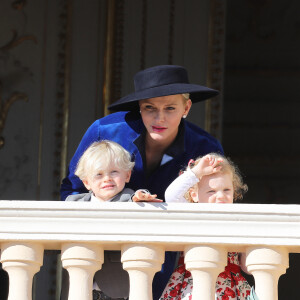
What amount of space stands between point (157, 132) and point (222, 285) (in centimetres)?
62

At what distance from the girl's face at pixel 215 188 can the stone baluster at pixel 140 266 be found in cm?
48

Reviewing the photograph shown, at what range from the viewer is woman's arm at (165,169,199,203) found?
3164 millimetres

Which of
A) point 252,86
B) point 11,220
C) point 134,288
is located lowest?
point 134,288

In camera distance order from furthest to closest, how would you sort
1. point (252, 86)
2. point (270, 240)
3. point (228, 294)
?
point (252, 86) → point (228, 294) → point (270, 240)

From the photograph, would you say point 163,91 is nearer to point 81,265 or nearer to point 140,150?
point 140,150

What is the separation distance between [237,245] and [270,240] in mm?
92

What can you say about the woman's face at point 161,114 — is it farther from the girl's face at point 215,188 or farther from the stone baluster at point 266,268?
the stone baluster at point 266,268

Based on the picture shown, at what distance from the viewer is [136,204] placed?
2.78 m

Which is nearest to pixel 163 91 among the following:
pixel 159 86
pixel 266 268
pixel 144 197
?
pixel 159 86

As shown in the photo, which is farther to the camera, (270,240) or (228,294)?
(228,294)

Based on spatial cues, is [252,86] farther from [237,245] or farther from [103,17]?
[237,245]

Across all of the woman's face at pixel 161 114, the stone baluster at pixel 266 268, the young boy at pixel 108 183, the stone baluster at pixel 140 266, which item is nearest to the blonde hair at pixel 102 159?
the young boy at pixel 108 183

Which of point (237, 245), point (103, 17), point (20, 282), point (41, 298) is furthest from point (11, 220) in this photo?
point (103, 17)

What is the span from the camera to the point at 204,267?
275 cm
